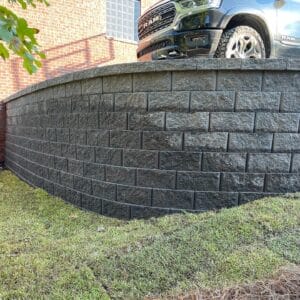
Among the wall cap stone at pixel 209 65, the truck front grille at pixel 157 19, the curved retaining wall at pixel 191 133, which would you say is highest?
the truck front grille at pixel 157 19

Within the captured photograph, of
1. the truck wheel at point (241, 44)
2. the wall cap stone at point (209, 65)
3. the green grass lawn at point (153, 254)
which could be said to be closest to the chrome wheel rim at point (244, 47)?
the truck wheel at point (241, 44)

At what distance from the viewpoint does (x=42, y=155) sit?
13.9 feet

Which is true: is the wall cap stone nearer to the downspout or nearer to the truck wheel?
the truck wheel

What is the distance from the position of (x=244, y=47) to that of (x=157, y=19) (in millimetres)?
1238

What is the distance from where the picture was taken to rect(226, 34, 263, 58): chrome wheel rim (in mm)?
3139

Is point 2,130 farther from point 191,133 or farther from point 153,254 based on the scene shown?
point 153,254

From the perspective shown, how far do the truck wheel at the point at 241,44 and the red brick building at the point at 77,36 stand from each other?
5.16 m

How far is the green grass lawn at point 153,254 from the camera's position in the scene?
1727mm

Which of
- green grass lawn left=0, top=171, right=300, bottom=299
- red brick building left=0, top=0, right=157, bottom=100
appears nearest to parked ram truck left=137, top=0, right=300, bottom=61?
green grass lawn left=0, top=171, right=300, bottom=299

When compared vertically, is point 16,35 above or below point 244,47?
below

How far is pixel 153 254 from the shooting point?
6.52ft

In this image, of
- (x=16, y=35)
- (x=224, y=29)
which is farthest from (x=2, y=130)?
(x=16, y=35)

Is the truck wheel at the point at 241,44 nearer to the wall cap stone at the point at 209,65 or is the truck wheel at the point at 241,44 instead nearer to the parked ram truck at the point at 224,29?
the parked ram truck at the point at 224,29

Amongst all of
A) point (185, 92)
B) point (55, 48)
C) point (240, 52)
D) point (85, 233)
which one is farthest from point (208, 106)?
point (55, 48)
